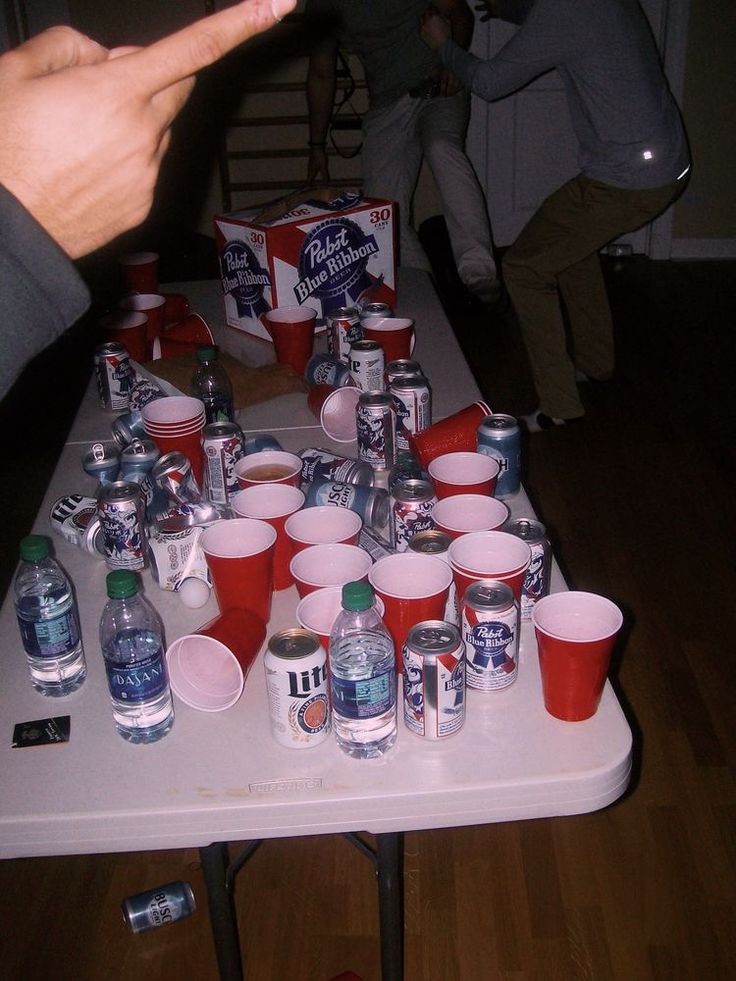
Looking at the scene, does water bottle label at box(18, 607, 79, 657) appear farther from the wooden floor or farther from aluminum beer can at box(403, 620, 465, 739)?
the wooden floor

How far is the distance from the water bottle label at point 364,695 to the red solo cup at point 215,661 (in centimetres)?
17

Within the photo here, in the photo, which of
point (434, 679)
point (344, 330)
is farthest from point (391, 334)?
point (434, 679)

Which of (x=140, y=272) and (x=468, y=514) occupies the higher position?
(x=468, y=514)

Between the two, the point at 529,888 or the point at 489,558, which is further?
the point at 529,888

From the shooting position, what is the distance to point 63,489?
1.72m

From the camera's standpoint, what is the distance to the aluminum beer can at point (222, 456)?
155cm

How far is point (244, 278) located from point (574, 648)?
166 cm

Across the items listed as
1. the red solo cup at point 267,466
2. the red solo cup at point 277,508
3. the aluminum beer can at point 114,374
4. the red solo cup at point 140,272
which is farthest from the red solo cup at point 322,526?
the red solo cup at point 140,272

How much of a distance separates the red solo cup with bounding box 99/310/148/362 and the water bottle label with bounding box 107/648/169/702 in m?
1.29

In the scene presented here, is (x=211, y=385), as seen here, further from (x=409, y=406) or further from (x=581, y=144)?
(x=581, y=144)

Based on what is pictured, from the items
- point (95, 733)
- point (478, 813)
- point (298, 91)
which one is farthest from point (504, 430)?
point (298, 91)

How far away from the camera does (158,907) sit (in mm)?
1798

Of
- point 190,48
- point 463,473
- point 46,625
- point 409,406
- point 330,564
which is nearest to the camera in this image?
point 190,48

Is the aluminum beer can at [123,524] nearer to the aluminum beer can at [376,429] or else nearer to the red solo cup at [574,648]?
the aluminum beer can at [376,429]
